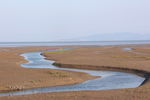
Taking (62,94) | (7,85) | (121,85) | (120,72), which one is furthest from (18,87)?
(120,72)

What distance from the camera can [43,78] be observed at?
102 ft

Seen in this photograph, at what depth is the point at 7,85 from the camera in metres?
27.3

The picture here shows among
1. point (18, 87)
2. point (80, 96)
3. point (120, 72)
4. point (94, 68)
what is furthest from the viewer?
point (94, 68)

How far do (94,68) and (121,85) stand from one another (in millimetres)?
14725

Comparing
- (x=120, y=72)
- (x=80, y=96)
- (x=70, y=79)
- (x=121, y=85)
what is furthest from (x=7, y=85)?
(x=120, y=72)

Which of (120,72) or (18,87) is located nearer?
(18,87)

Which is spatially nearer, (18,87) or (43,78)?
(18,87)

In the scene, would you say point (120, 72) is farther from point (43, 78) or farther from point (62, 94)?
point (62, 94)

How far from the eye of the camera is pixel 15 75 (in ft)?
108

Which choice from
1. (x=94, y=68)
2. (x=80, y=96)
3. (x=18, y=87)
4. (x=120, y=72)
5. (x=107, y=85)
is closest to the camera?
(x=80, y=96)

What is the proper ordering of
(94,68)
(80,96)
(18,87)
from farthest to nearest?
(94,68) → (18,87) → (80,96)

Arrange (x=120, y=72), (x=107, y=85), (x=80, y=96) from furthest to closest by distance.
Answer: (x=120, y=72) → (x=107, y=85) → (x=80, y=96)

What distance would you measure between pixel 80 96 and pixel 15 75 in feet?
44.5

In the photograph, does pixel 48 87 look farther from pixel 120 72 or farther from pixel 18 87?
pixel 120 72
